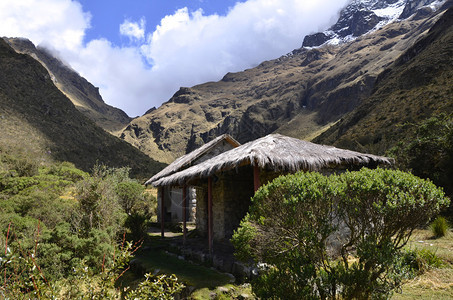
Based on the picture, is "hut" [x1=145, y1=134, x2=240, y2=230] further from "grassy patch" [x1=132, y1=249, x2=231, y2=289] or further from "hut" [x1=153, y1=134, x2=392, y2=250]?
"grassy patch" [x1=132, y1=249, x2=231, y2=289]

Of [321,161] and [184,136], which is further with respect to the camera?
[184,136]

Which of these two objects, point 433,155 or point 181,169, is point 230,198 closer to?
point 181,169

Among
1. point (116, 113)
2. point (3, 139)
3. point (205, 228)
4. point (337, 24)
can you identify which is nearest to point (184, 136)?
point (116, 113)

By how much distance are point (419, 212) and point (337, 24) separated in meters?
217

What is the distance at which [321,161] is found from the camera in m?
7.43

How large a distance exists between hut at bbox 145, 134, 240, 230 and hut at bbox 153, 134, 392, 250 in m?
1.23

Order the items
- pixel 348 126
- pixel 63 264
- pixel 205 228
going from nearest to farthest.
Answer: pixel 63 264 < pixel 205 228 < pixel 348 126

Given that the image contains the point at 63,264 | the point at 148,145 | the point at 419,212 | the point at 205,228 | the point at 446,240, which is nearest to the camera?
the point at 419,212

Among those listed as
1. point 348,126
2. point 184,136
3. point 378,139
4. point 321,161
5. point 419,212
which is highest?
point 184,136

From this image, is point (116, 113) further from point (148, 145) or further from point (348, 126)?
point (348, 126)

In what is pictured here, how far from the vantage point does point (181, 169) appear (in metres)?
13.1

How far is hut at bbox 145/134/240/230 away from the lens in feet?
42.3

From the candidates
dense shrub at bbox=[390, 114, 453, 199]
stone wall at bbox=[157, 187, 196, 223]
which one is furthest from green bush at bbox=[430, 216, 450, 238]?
stone wall at bbox=[157, 187, 196, 223]

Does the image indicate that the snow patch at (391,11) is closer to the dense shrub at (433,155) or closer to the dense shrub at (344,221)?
the dense shrub at (433,155)
